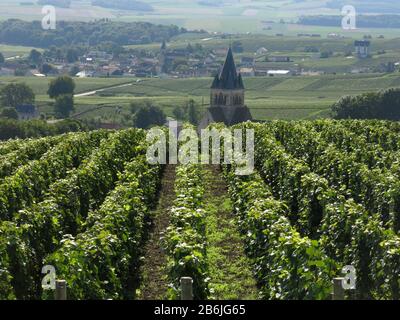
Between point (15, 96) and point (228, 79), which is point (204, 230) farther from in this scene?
point (15, 96)

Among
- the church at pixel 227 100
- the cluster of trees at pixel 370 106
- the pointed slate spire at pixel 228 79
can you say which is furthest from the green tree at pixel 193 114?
the church at pixel 227 100

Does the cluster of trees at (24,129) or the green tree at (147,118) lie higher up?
the cluster of trees at (24,129)

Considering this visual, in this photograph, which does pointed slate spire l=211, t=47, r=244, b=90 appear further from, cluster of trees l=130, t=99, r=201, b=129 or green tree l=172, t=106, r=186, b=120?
green tree l=172, t=106, r=186, b=120

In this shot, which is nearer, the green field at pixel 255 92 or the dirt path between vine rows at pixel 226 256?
the dirt path between vine rows at pixel 226 256

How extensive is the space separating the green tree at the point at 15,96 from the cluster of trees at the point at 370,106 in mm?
64437

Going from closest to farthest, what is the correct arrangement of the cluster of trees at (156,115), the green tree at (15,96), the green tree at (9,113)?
the cluster of trees at (156,115) < the green tree at (9,113) < the green tree at (15,96)

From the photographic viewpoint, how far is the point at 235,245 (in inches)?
789

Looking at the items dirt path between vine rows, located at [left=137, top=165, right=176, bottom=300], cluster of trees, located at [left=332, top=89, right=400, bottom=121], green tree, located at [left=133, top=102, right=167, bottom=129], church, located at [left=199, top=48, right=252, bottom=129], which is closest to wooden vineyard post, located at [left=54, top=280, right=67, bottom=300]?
dirt path between vine rows, located at [left=137, top=165, right=176, bottom=300]

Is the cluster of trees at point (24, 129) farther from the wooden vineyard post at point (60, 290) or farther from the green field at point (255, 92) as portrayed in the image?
the wooden vineyard post at point (60, 290)

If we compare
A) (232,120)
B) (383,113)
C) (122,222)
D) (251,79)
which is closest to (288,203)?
(122,222)

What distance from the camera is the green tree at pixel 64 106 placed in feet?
433

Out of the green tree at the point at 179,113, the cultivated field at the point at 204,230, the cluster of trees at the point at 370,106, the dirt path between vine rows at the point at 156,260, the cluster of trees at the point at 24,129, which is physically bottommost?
the green tree at the point at 179,113

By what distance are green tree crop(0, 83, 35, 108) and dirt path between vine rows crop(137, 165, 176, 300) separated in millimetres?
117391

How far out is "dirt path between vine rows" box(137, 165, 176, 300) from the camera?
54.3ft
